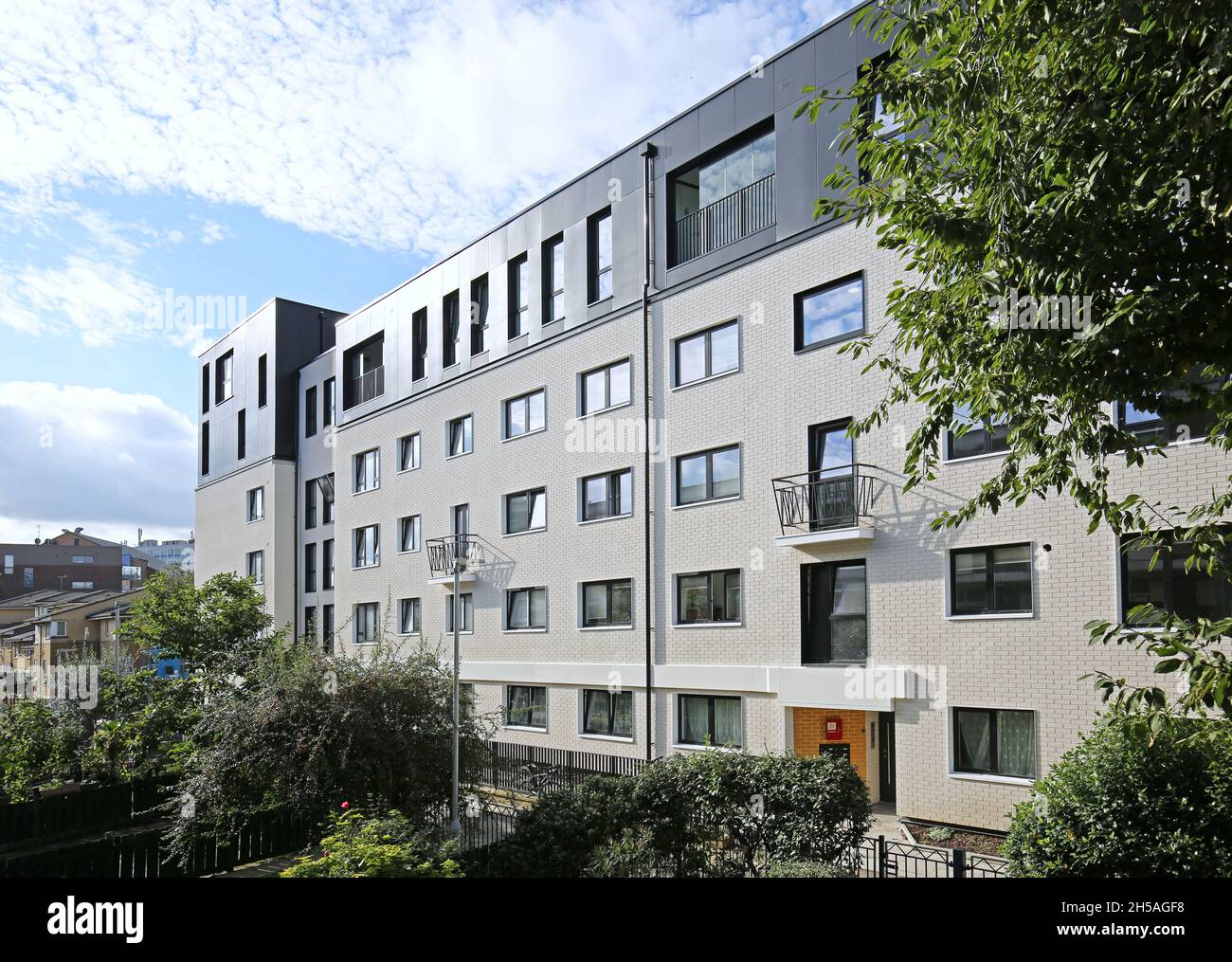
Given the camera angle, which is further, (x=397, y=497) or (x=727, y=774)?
(x=397, y=497)

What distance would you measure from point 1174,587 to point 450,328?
74.4 ft

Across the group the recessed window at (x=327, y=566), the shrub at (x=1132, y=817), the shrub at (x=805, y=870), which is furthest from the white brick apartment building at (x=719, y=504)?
the shrub at (x=805, y=870)

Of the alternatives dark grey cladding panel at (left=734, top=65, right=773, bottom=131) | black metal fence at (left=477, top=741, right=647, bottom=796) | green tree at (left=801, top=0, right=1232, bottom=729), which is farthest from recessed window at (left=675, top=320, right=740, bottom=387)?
green tree at (left=801, top=0, right=1232, bottom=729)

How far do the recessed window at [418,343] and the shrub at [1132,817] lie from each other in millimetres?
26190

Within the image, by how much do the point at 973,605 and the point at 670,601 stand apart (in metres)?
7.44

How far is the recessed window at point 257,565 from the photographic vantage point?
42.4 m

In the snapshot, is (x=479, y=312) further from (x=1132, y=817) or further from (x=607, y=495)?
(x=1132, y=817)

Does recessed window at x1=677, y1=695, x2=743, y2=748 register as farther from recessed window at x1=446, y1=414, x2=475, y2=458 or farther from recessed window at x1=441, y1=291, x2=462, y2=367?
recessed window at x1=441, y1=291, x2=462, y2=367

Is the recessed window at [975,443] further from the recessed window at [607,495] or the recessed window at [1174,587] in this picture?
the recessed window at [607,495]
